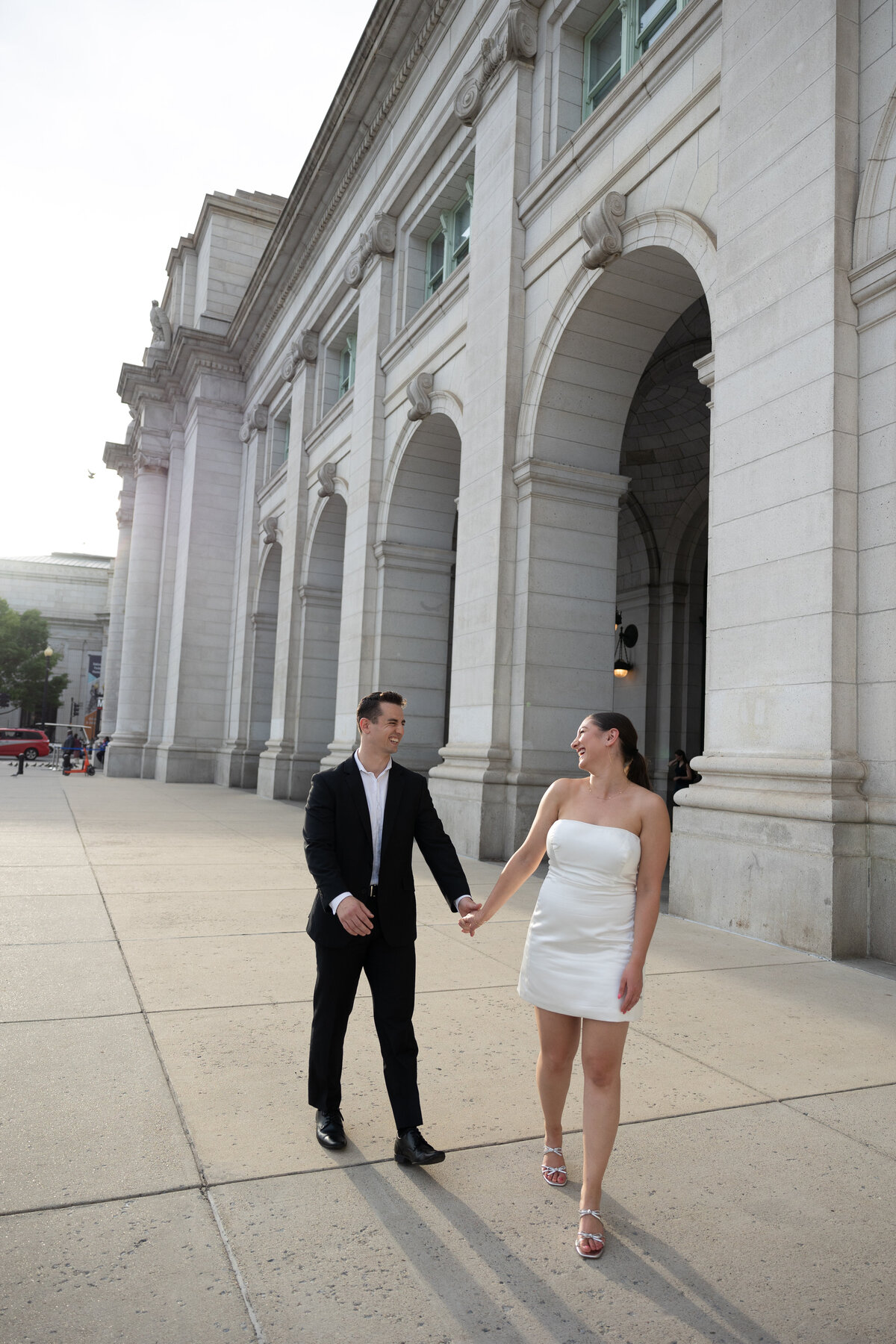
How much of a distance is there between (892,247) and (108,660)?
43437mm

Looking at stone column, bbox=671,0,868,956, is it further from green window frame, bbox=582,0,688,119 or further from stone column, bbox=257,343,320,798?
stone column, bbox=257,343,320,798

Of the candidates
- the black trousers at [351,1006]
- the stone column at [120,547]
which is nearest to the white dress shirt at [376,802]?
the black trousers at [351,1006]

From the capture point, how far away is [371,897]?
3.96 meters

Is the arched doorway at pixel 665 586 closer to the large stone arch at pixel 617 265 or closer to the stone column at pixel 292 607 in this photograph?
the stone column at pixel 292 607

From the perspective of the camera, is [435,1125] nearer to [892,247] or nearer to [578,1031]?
[578,1031]

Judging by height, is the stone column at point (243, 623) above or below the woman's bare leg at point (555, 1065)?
above

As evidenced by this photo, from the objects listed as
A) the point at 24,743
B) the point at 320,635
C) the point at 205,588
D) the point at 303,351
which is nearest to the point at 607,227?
the point at 320,635

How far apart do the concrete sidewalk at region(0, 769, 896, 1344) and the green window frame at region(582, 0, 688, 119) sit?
10790 millimetres

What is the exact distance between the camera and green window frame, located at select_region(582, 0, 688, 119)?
11711 millimetres

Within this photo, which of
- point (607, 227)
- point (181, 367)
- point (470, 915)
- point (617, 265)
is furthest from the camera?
point (181, 367)

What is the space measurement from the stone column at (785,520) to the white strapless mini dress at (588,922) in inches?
178

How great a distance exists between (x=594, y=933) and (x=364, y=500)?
16.2 meters

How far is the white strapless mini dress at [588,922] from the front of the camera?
3271 millimetres

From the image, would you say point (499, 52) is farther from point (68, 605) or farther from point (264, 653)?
point (68, 605)
